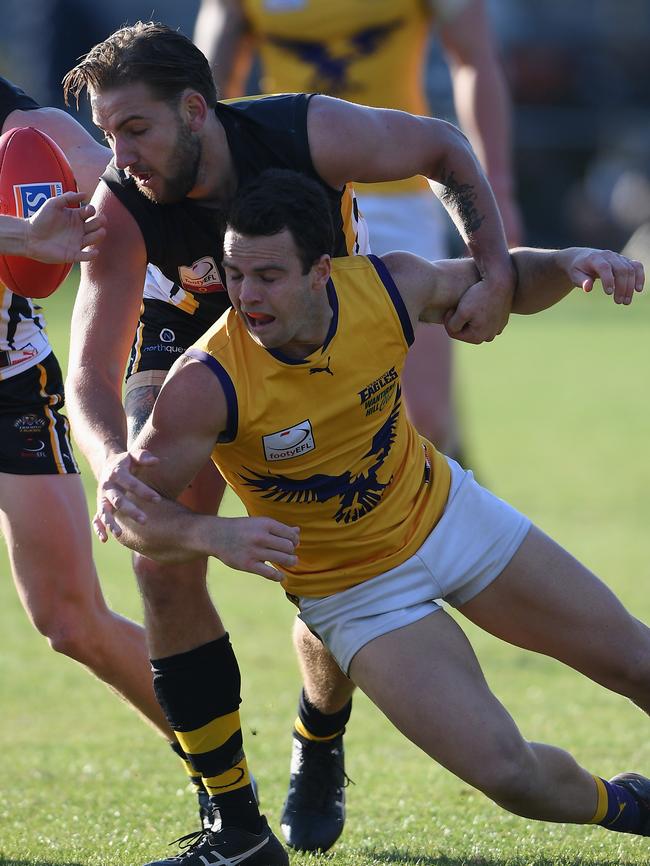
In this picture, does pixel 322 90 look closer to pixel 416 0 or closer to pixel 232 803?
pixel 416 0

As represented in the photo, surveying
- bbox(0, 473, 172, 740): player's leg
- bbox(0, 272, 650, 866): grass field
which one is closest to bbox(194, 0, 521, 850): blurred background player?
bbox(0, 272, 650, 866): grass field

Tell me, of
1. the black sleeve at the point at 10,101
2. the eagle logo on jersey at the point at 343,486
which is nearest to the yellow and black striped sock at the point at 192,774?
the eagle logo on jersey at the point at 343,486

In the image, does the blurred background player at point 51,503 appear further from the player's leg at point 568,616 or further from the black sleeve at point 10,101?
the player's leg at point 568,616

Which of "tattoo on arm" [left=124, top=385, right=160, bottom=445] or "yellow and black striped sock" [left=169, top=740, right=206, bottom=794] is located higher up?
"tattoo on arm" [left=124, top=385, right=160, bottom=445]

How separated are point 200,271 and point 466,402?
11.7m

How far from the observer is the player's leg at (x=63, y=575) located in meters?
4.30

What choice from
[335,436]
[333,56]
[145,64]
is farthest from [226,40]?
[335,436]

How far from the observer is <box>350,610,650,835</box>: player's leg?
3.55 metres

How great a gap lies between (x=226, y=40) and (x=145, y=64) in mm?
2589

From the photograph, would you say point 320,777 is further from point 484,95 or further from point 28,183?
point 484,95

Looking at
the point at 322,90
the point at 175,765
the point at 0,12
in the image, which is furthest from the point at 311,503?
the point at 0,12

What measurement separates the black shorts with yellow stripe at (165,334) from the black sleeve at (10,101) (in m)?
0.66

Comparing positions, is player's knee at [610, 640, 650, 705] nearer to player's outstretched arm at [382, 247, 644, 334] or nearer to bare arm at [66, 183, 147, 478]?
player's outstretched arm at [382, 247, 644, 334]

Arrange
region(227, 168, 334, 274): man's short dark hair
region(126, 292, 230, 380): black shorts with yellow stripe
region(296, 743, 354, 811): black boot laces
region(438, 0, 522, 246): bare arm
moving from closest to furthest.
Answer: region(227, 168, 334, 274): man's short dark hair → region(126, 292, 230, 380): black shorts with yellow stripe → region(296, 743, 354, 811): black boot laces → region(438, 0, 522, 246): bare arm
